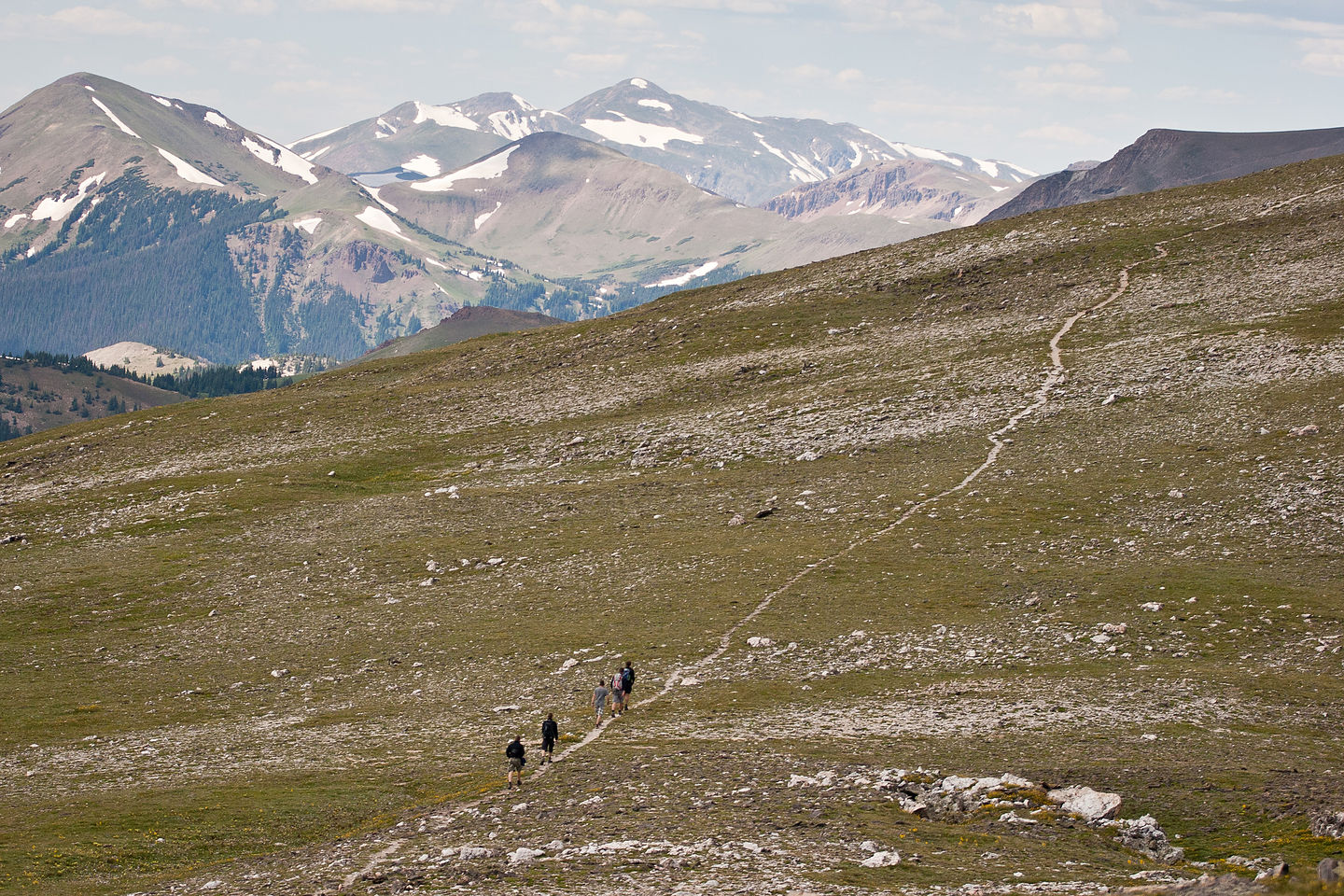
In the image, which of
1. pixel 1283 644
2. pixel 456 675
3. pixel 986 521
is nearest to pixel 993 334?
pixel 986 521

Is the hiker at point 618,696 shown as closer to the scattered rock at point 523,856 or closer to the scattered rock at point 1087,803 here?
the scattered rock at point 523,856

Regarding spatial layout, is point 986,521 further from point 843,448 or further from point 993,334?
point 993,334

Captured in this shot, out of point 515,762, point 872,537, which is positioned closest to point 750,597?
point 872,537

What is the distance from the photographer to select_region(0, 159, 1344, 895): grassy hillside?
26594 millimetres

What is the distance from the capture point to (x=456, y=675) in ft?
142

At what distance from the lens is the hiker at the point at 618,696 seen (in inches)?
1486

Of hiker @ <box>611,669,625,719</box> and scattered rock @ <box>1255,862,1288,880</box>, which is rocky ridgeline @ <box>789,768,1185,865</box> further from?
hiker @ <box>611,669,625,719</box>

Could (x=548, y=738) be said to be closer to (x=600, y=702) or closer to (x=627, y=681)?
(x=600, y=702)

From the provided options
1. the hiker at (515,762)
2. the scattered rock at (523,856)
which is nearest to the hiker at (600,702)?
the hiker at (515,762)

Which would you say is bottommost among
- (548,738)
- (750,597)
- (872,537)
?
(548,738)

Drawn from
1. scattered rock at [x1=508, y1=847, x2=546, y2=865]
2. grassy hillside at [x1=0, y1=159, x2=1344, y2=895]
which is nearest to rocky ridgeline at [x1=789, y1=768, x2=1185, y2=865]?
grassy hillside at [x1=0, y1=159, x2=1344, y2=895]

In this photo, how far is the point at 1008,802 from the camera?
26.0m

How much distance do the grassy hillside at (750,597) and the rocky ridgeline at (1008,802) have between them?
0.22m

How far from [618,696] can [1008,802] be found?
15752 millimetres
